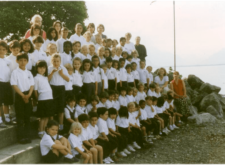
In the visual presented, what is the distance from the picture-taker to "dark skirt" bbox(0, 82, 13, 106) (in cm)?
483

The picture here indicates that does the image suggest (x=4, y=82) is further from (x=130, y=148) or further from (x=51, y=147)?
(x=130, y=148)

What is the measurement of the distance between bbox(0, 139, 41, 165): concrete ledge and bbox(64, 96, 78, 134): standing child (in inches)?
39.2

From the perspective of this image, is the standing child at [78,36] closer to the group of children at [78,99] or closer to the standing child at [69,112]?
the group of children at [78,99]

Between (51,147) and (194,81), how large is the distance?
1071 cm

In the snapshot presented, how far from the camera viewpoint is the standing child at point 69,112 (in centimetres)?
564

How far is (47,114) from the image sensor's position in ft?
16.5

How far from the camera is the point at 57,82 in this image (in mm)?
5469

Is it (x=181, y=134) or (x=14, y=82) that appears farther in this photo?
(x=181, y=134)

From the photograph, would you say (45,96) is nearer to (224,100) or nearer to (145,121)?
(145,121)

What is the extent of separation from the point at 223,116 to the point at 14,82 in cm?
1011

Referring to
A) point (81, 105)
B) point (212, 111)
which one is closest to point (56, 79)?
point (81, 105)

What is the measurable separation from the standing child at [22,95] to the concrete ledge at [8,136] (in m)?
0.10

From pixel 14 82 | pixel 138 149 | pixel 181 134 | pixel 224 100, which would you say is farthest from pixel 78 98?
pixel 224 100

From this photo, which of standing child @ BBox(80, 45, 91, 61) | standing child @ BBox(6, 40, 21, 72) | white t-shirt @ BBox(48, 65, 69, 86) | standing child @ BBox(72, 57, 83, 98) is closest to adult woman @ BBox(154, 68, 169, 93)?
standing child @ BBox(80, 45, 91, 61)
